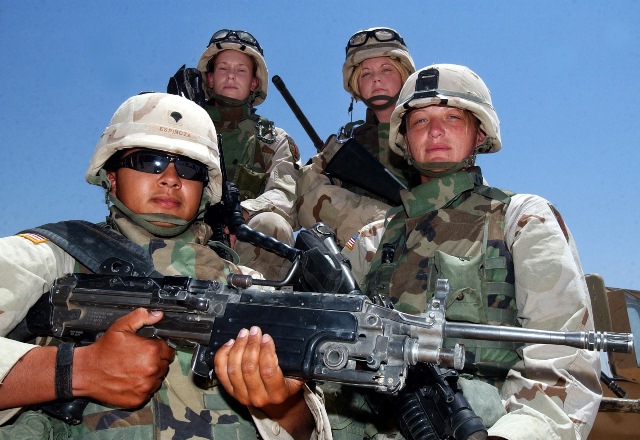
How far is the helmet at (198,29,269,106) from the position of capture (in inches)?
301

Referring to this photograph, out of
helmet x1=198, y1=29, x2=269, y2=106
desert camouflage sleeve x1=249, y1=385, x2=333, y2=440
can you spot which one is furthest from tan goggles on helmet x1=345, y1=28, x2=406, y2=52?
desert camouflage sleeve x1=249, y1=385, x2=333, y2=440

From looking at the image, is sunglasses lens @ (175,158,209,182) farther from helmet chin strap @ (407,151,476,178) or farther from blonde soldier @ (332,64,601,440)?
helmet chin strap @ (407,151,476,178)

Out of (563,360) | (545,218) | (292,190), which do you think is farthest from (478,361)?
(292,190)

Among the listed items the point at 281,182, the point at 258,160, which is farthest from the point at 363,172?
the point at 258,160

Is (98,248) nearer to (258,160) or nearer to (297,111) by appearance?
(258,160)

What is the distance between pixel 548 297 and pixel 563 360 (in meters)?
0.35

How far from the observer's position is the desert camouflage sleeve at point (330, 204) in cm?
642

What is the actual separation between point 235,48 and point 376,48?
1561 millimetres

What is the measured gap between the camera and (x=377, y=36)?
23.8 ft

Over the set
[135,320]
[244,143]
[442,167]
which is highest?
[244,143]

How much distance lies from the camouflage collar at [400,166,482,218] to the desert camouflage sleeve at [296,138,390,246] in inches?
60.4

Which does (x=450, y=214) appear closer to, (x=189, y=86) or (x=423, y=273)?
(x=423, y=273)

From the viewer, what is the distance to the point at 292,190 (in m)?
7.13

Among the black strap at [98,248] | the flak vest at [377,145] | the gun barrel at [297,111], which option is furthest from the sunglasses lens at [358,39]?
the black strap at [98,248]
